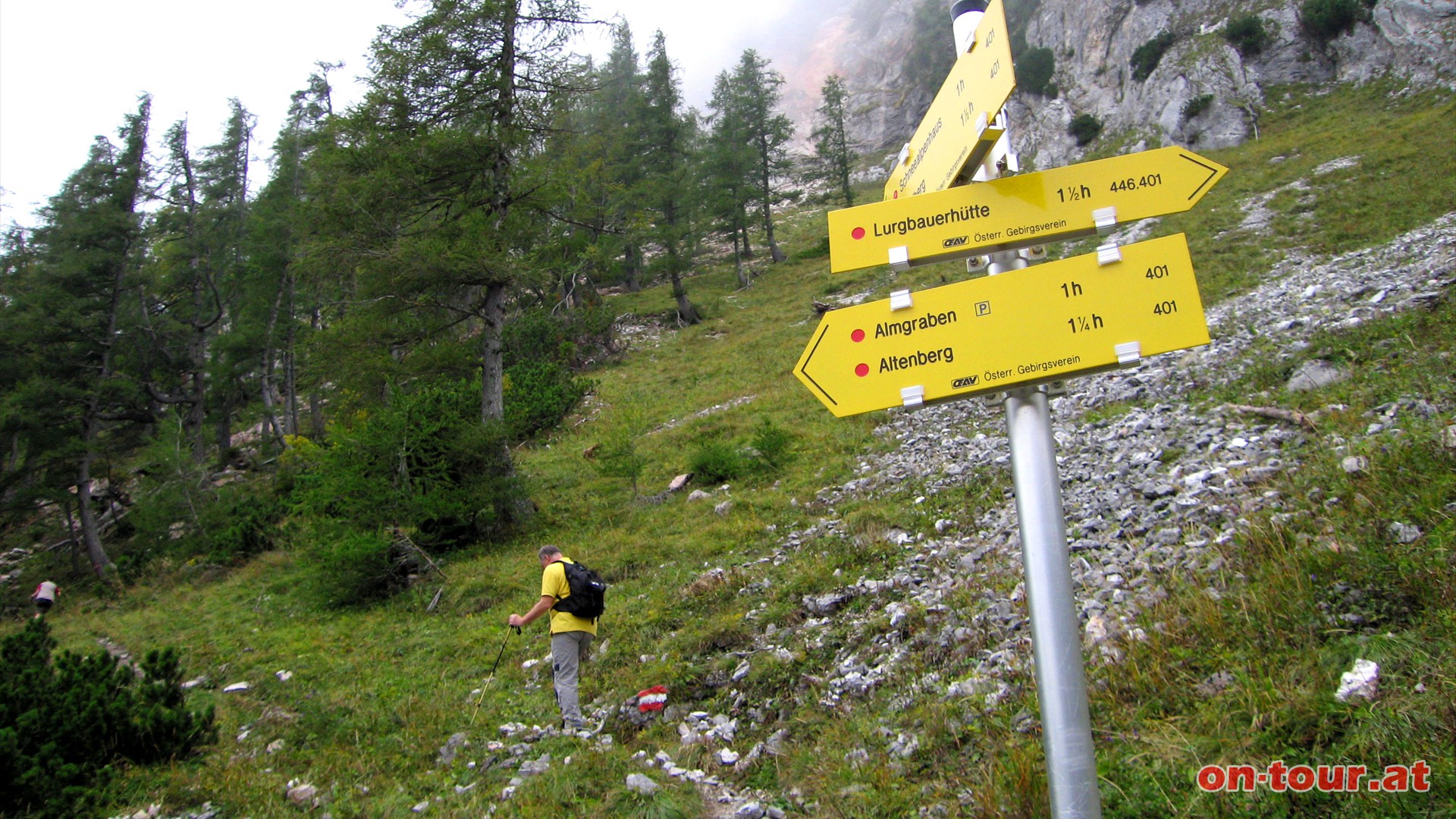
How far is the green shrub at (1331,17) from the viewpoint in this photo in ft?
107

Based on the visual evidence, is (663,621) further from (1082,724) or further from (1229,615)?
(1082,724)

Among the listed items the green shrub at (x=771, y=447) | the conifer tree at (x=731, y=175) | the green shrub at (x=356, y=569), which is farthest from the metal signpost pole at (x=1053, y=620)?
the conifer tree at (x=731, y=175)

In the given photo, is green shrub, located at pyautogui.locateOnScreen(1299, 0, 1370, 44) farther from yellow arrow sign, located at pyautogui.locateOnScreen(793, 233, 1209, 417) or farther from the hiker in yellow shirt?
yellow arrow sign, located at pyautogui.locateOnScreen(793, 233, 1209, 417)

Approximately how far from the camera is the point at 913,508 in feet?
28.6

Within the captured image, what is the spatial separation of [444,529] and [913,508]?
870cm

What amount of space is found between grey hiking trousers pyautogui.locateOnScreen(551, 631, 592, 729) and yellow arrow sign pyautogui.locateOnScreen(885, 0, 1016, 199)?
16.8ft

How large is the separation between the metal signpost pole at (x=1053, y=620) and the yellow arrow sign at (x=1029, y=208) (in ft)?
1.73

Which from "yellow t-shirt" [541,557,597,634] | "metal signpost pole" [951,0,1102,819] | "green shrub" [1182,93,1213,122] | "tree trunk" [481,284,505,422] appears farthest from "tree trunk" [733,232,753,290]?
"metal signpost pole" [951,0,1102,819]

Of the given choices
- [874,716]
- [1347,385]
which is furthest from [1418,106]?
[874,716]

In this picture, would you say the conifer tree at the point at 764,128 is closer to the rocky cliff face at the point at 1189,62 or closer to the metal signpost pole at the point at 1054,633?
the rocky cliff face at the point at 1189,62

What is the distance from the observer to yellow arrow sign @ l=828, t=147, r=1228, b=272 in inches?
93.4

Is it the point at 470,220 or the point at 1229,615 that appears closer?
the point at 1229,615

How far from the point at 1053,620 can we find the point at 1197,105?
41195 mm

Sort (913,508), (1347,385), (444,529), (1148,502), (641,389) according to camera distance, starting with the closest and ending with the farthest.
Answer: (1148,502), (1347,385), (913,508), (444,529), (641,389)
